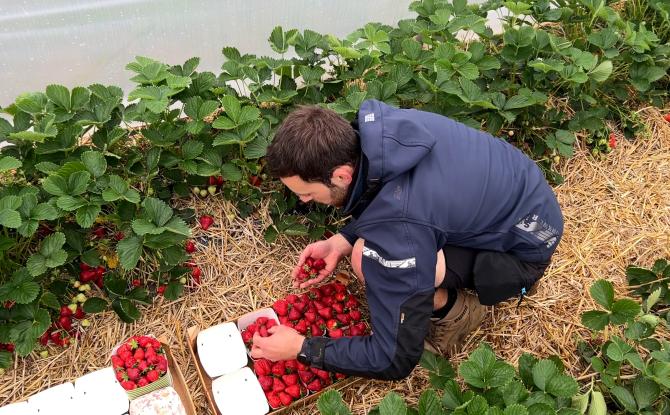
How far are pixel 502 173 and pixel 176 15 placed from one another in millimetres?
1896

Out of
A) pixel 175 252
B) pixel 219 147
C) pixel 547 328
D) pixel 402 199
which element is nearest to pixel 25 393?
pixel 175 252

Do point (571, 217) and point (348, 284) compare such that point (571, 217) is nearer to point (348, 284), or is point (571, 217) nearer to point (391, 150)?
point (348, 284)

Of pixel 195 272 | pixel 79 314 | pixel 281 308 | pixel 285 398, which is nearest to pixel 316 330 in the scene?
pixel 281 308

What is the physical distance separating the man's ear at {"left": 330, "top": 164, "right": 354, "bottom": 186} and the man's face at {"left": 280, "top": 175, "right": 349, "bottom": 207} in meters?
0.01

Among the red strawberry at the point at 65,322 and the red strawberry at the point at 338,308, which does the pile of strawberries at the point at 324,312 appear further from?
the red strawberry at the point at 65,322

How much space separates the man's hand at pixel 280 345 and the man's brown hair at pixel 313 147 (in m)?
0.52

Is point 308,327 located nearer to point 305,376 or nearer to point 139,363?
point 305,376

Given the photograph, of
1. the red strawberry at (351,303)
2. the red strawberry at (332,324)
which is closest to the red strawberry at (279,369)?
the red strawberry at (332,324)

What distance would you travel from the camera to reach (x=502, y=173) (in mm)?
1873

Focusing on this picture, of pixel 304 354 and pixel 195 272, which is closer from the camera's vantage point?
pixel 304 354

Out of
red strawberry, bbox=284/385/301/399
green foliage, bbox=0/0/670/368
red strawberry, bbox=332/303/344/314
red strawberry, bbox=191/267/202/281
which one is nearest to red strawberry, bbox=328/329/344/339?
red strawberry, bbox=332/303/344/314

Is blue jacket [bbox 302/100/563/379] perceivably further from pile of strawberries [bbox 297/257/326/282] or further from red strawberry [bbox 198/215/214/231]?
red strawberry [bbox 198/215/214/231]

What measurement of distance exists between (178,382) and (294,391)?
1.30ft

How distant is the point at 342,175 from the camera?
1.75 m
